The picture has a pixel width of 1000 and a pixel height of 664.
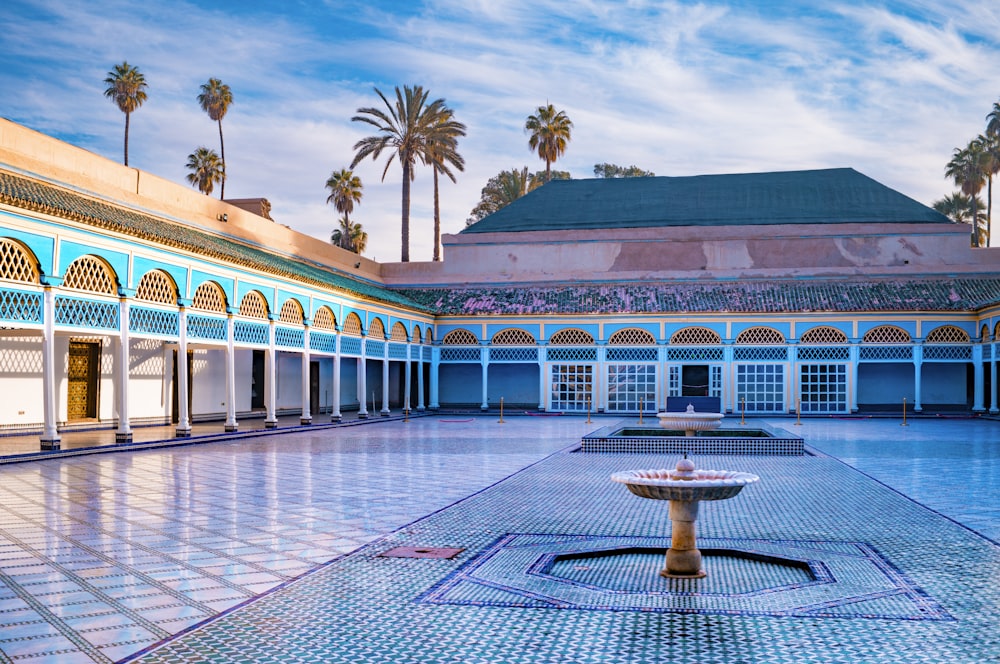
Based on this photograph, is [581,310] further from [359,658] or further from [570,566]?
[359,658]

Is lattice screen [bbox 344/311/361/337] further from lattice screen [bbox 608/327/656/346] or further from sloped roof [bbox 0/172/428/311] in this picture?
lattice screen [bbox 608/327/656/346]

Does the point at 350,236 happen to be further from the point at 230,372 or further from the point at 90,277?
the point at 90,277

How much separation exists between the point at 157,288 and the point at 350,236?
3981 centimetres

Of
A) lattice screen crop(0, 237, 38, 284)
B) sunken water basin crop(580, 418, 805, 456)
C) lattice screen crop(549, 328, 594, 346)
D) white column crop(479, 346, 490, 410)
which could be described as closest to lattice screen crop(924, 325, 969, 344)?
lattice screen crop(549, 328, 594, 346)

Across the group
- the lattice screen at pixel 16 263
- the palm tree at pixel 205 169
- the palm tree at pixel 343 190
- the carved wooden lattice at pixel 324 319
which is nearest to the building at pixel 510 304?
the lattice screen at pixel 16 263

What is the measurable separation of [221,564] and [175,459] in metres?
8.61

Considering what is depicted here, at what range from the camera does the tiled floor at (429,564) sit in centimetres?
468

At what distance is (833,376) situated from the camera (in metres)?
29.9

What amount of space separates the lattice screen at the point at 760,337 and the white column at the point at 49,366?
21472 millimetres

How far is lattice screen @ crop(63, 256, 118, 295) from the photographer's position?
1495cm

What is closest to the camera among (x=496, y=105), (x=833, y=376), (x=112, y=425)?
(x=112, y=425)

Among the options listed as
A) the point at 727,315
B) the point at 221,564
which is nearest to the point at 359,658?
the point at 221,564

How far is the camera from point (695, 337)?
101 feet

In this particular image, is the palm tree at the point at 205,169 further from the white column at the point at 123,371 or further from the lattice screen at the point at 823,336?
the white column at the point at 123,371
